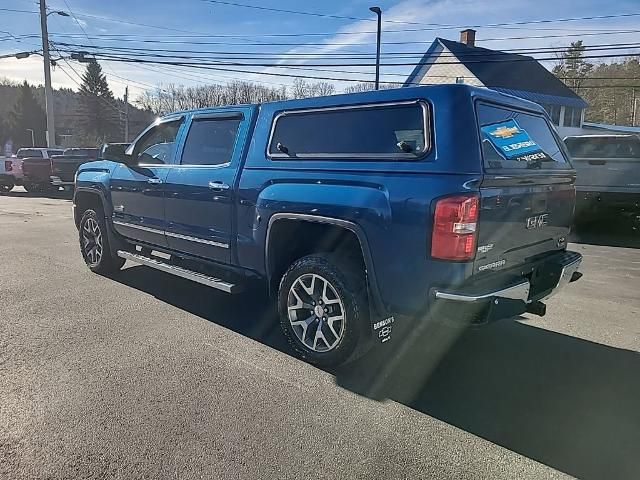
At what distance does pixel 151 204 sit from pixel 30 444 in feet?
9.93

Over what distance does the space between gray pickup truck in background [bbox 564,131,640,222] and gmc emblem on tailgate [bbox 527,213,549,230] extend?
8.82 meters

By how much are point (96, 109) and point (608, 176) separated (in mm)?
81977

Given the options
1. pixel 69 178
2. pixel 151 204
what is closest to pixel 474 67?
pixel 69 178

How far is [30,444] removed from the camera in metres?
2.74

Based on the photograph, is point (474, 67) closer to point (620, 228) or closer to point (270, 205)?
point (620, 228)

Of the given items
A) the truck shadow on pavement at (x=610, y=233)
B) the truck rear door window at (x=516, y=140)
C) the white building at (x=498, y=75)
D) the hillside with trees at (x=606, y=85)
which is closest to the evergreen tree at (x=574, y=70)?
the hillside with trees at (x=606, y=85)

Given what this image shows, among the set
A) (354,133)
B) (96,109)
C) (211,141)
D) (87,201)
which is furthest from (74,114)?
(354,133)

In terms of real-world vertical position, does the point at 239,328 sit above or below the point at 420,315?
below

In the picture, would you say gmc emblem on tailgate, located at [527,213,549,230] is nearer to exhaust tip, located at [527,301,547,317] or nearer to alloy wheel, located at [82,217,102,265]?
exhaust tip, located at [527,301,547,317]

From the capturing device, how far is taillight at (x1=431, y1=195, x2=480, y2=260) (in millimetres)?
2916

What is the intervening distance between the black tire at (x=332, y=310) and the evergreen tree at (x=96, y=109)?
269ft

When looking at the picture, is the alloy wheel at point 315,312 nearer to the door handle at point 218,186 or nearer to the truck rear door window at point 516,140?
the door handle at point 218,186

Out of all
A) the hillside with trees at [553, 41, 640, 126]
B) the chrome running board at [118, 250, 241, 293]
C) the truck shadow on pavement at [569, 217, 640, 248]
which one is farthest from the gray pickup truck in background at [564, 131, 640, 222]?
the hillside with trees at [553, 41, 640, 126]

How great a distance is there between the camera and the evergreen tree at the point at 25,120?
8469 cm
